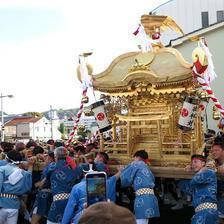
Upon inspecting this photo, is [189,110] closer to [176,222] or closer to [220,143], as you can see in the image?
[220,143]

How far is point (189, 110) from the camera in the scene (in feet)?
19.1

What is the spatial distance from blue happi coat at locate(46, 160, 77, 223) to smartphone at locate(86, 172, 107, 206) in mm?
1565

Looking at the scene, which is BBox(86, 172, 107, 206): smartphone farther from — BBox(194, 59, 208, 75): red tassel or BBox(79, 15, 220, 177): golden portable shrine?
BBox(194, 59, 208, 75): red tassel

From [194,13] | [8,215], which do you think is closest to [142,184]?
[8,215]

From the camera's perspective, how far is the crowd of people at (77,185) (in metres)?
4.77

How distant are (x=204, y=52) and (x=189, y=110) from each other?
2.72 ft

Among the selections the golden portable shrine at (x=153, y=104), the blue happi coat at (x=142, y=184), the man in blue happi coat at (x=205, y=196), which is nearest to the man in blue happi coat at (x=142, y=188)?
the blue happi coat at (x=142, y=184)

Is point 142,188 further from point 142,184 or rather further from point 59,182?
point 59,182

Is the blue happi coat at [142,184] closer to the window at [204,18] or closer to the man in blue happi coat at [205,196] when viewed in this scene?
the man in blue happi coat at [205,196]

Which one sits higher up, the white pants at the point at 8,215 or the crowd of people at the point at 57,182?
the crowd of people at the point at 57,182

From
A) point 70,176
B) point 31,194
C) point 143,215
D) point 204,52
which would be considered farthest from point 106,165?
point 204,52

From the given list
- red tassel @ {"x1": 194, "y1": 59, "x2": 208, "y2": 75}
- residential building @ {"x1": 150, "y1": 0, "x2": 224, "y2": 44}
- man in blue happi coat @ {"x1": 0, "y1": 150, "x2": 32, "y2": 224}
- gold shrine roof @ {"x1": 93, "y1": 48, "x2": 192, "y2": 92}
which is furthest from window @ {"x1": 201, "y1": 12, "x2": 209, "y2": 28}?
man in blue happi coat @ {"x1": 0, "y1": 150, "x2": 32, "y2": 224}

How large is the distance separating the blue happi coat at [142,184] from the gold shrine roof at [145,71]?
1449mm

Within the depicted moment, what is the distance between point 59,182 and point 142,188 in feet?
3.91
